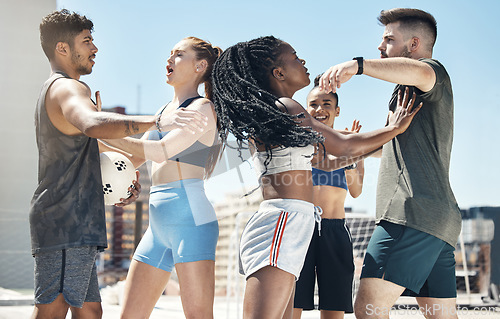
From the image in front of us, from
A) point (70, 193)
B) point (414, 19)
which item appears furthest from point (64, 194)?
point (414, 19)

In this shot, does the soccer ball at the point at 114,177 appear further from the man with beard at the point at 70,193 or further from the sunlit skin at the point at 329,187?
the sunlit skin at the point at 329,187

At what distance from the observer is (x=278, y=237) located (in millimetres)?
2268

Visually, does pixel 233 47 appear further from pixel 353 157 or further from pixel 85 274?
pixel 85 274

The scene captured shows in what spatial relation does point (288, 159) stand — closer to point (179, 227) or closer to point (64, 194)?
point (179, 227)

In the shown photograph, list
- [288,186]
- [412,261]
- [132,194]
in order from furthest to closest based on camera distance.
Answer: [132,194]
[412,261]
[288,186]

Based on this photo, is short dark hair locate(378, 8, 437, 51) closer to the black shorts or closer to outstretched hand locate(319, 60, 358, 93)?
outstretched hand locate(319, 60, 358, 93)

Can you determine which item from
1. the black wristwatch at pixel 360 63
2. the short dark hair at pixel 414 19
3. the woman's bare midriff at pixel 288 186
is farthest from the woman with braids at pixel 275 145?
the short dark hair at pixel 414 19

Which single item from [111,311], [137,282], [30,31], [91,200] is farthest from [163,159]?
[30,31]

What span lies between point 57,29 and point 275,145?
137 centimetres

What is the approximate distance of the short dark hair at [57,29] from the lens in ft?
9.31

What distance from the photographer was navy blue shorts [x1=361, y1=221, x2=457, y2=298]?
262 centimetres

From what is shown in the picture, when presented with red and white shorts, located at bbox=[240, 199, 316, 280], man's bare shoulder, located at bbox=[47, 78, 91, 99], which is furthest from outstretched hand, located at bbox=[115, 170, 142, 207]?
red and white shorts, located at bbox=[240, 199, 316, 280]

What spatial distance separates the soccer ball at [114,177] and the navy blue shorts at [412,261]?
4.48 feet

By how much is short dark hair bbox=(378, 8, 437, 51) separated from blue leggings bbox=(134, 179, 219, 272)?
1401mm
